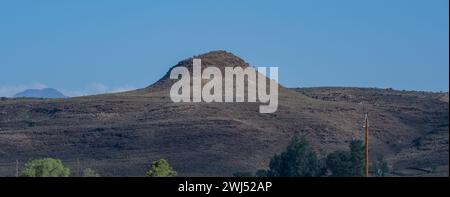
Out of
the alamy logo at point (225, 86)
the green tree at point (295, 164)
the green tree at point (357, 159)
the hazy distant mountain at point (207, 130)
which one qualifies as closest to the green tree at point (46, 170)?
the green tree at point (357, 159)

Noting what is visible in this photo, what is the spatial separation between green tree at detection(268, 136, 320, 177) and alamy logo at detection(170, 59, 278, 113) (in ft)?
152

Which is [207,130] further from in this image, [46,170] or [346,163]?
[46,170]

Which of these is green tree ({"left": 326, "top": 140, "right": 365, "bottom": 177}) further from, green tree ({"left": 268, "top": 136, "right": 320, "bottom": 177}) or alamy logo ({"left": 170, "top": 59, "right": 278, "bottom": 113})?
alamy logo ({"left": 170, "top": 59, "right": 278, "bottom": 113})

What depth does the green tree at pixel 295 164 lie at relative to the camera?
70500 millimetres

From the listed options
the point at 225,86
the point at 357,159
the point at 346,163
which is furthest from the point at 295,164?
the point at 225,86

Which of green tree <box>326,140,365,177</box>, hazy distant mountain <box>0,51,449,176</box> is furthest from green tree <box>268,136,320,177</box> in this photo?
hazy distant mountain <box>0,51,449,176</box>

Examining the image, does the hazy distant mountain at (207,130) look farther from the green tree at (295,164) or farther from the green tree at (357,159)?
the green tree at (357,159)

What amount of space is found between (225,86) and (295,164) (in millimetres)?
60358

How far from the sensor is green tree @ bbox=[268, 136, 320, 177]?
70.5 metres
